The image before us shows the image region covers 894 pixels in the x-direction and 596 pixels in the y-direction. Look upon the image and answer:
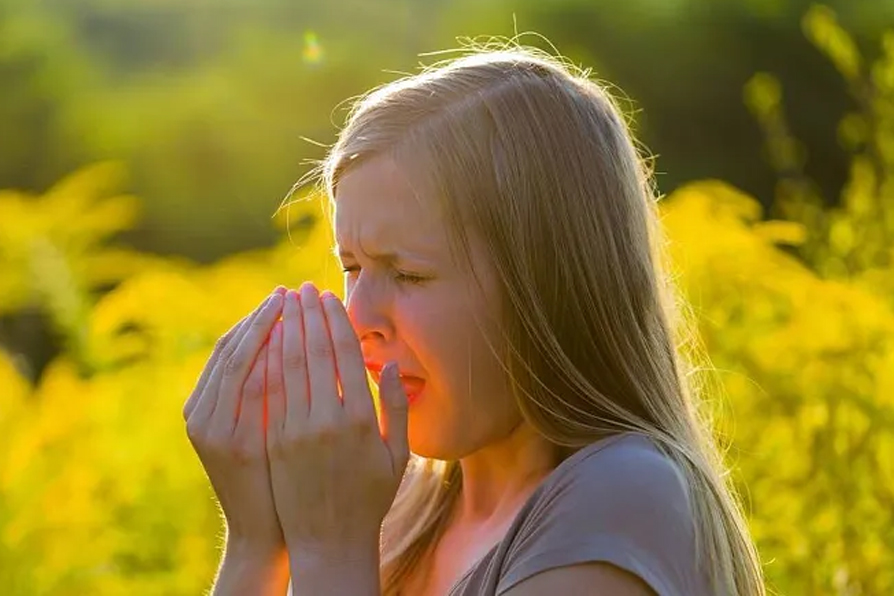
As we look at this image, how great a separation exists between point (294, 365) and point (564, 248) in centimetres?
35

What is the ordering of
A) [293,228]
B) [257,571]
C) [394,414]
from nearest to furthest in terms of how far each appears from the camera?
[394,414] < [257,571] < [293,228]

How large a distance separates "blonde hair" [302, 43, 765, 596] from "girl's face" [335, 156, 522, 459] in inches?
0.9

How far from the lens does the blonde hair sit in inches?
75.7

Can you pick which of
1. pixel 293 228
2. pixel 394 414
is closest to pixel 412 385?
pixel 394 414

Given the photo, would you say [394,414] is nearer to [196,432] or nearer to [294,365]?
[294,365]

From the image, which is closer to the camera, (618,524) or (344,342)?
(618,524)

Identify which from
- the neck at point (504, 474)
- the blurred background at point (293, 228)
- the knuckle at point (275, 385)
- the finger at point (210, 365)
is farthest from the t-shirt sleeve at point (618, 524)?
the blurred background at point (293, 228)

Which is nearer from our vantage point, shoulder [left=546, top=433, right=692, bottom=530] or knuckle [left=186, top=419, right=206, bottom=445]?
shoulder [left=546, top=433, right=692, bottom=530]

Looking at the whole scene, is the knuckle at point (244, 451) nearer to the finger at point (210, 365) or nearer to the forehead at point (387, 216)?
the finger at point (210, 365)

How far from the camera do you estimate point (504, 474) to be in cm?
205

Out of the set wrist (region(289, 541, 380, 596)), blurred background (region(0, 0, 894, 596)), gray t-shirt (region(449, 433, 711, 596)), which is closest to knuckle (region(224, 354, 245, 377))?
wrist (region(289, 541, 380, 596))

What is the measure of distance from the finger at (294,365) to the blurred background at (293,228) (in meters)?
1.00

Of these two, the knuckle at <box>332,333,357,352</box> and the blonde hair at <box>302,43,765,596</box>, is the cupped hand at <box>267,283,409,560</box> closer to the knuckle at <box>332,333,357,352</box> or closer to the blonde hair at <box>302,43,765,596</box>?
the knuckle at <box>332,333,357,352</box>

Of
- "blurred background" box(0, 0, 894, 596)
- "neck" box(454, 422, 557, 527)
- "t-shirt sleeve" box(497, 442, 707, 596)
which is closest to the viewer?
"t-shirt sleeve" box(497, 442, 707, 596)
